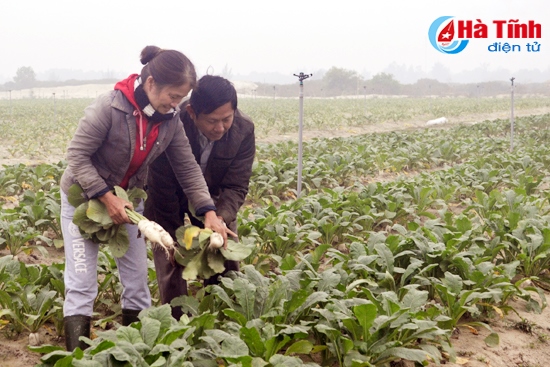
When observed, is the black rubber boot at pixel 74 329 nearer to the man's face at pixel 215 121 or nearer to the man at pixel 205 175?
the man at pixel 205 175

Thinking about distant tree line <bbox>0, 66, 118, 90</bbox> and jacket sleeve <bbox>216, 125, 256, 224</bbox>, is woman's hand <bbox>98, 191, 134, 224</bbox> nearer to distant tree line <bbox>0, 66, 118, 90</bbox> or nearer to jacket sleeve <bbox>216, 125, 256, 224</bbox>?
jacket sleeve <bbox>216, 125, 256, 224</bbox>

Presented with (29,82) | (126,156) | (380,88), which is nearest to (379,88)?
(380,88)

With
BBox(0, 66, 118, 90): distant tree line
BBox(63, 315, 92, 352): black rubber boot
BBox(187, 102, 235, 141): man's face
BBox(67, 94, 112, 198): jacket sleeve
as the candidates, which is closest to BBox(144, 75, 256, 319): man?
BBox(187, 102, 235, 141): man's face

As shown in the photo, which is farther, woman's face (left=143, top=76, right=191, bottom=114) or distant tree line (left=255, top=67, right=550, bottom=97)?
distant tree line (left=255, top=67, right=550, bottom=97)

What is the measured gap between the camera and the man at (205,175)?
3635mm

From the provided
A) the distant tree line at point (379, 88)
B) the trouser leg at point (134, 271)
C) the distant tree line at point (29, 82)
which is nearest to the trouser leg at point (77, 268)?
the trouser leg at point (134, 271)

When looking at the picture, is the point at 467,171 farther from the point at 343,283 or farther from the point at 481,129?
the point at 481,129

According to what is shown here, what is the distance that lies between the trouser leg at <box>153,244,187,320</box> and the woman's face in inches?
46.2

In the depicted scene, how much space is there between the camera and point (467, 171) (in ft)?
32.9

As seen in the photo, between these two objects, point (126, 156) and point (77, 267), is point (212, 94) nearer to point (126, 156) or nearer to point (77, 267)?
point (126, 156)

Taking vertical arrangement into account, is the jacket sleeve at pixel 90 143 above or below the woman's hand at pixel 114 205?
above

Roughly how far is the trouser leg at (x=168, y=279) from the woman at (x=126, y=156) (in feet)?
1.05

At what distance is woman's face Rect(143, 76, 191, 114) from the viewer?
2961 millimetres

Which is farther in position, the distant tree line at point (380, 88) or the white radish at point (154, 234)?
the distant tree line at point (380, 88)
